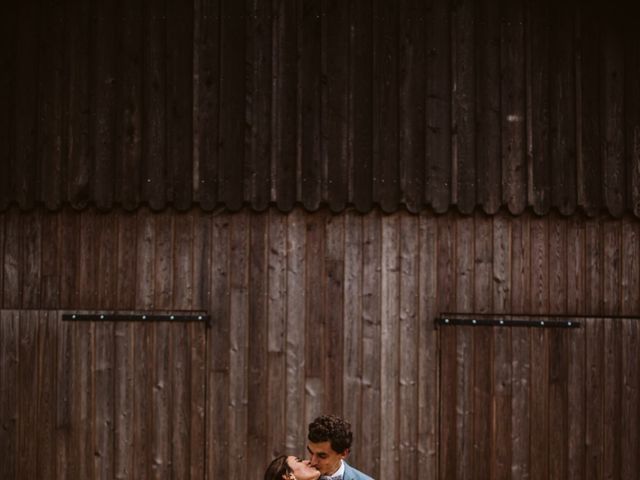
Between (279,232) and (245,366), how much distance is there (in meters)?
1.17

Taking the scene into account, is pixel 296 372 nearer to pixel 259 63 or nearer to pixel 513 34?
pixel 259 63

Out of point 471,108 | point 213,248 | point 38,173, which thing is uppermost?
point 471,108

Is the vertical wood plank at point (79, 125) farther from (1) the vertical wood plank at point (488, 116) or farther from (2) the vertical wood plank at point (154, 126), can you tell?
(1) the vertical wood plank at point (488, 116)

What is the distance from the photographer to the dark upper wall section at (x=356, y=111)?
6719 mm

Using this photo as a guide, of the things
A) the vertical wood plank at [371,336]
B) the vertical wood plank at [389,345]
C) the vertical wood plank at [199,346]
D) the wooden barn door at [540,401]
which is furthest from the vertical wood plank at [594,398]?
the vertical wood plank at [199,346]

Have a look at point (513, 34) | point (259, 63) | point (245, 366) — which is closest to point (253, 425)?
point (245, 366)

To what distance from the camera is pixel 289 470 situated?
4.20 meters

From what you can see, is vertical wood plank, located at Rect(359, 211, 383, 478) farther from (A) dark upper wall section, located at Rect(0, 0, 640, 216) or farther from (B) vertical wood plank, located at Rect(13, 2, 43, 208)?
(B) vertical wood plank, located at Rect(13, 2, 43, 208)

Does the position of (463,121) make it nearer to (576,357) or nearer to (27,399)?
(576,357)

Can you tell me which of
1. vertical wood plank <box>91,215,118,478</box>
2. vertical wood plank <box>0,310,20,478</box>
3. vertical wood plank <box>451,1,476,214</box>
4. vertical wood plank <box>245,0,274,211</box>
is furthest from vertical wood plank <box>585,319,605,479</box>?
vertical wood plank <box>0,310,20,478</box>

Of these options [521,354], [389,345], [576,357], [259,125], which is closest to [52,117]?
[259,125]

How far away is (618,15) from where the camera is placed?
22.3ft

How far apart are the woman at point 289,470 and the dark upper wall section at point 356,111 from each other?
2.84 m

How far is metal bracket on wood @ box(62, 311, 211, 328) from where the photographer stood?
21.9 ft
